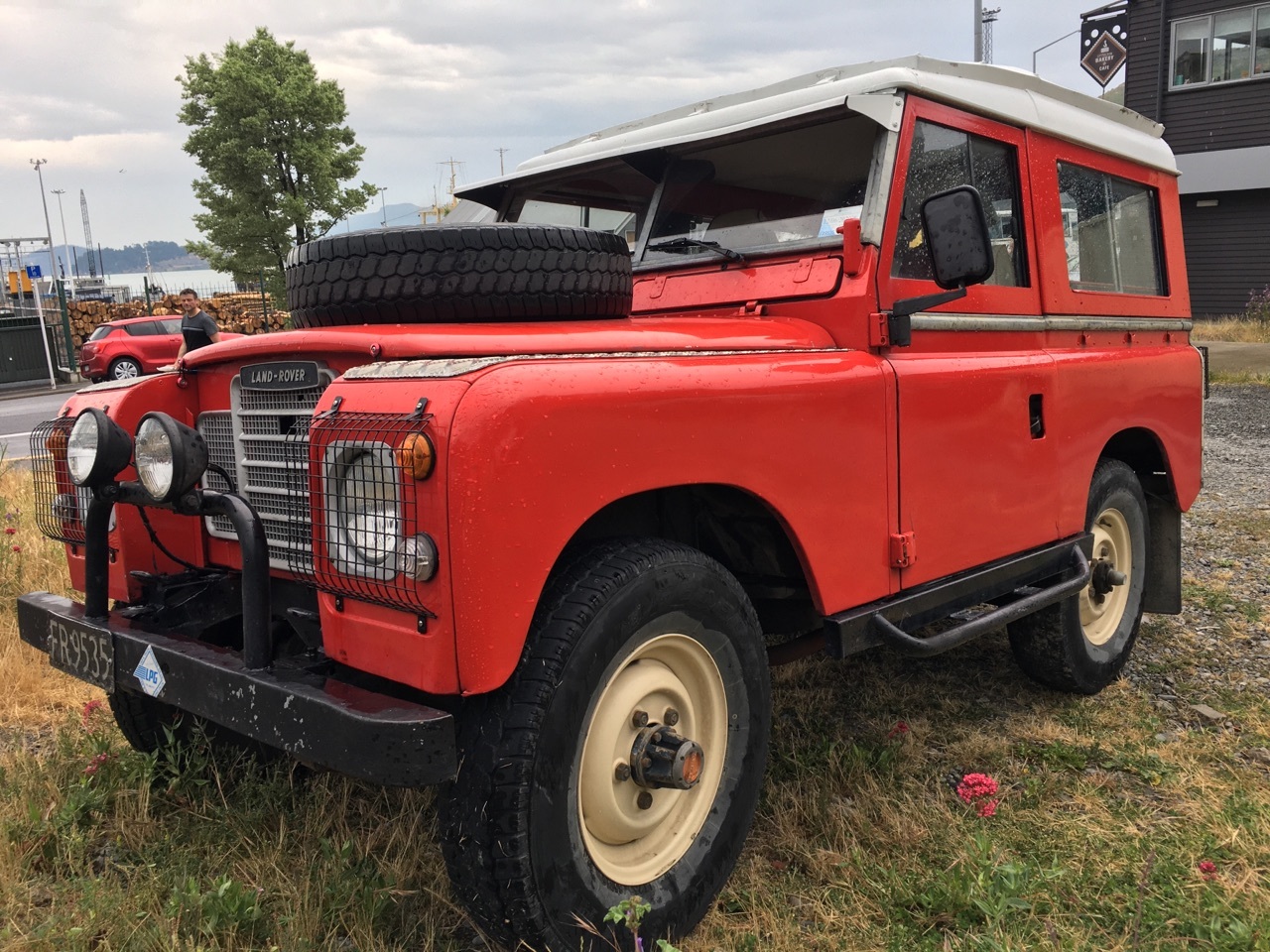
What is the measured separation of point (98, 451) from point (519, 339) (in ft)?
3.41

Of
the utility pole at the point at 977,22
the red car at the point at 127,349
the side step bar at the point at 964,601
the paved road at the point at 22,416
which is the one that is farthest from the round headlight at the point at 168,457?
the red car at the point at 127,349

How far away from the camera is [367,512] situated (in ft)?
6.54

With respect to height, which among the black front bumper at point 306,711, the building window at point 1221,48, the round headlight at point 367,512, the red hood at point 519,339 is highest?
the building window at point 1221,48

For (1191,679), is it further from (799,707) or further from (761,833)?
(761,833)

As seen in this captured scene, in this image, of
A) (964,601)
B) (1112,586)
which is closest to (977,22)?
(1112,586)

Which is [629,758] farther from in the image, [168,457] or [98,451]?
[98,451]

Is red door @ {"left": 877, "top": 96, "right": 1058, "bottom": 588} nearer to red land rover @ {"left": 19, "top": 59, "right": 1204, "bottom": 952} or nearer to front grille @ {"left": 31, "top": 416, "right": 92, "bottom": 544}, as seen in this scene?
red land rover @ {"left": 19, "top": 59, "right": 1204, "bottom": 952}

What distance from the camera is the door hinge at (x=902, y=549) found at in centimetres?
289

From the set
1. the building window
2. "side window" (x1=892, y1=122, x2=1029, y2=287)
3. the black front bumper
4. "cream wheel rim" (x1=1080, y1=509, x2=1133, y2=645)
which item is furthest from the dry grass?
the building window

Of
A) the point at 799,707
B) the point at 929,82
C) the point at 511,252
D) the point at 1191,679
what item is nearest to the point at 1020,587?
the point at 799,707

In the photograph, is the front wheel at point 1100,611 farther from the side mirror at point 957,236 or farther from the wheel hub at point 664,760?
the wheel hub at point 664,760

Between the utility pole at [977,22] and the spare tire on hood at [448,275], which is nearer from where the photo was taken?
the spare tire on hood at [448,275]

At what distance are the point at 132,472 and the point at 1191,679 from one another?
4.23 meters

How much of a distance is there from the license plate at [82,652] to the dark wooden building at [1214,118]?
21260 millimetres
